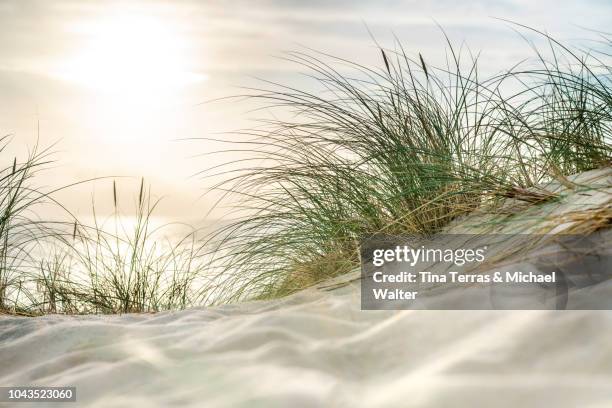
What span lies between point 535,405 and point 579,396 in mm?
56

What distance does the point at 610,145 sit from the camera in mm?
2129

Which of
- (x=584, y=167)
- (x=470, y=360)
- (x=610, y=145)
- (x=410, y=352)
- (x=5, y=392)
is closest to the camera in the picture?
(x=470, y=360)

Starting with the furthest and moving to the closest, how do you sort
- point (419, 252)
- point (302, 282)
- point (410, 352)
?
point (302, 282)
point (419, 252)
point (410, 352)

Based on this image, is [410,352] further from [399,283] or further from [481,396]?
[399,283]

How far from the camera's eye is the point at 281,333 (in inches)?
51.4

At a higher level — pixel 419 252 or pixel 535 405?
pixel 419 252

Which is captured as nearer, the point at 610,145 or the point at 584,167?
the point at 610,145

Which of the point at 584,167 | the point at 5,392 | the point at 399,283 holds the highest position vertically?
the point at 584,167

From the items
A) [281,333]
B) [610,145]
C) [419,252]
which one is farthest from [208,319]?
[610,145]

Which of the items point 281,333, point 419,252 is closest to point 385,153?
point 419,252

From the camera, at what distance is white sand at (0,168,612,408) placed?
94 centimetres

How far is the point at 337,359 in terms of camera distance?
3.80 feet

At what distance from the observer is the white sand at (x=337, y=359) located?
0.94 m

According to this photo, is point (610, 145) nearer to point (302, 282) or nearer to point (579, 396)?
point (302, 282)
